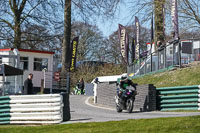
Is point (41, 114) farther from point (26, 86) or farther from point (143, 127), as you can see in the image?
point (26, 86)

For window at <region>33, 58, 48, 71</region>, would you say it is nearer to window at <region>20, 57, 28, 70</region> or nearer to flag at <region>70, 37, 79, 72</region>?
window at <region>20, 57, 28, 70</region>

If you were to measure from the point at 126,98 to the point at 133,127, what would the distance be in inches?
256

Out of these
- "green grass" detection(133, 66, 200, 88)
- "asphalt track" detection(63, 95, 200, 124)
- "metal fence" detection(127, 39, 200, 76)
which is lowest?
"asphalt track" detection(63, 95, 200, 124)

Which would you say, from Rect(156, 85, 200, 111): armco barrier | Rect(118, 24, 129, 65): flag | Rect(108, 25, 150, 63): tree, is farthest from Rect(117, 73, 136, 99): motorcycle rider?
Rect(108, 25, 150, 63): tree

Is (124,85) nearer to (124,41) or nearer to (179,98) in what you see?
(179,98)

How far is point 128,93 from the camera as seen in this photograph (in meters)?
16.9

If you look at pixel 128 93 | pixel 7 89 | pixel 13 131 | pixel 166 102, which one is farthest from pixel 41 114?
pixel 7 89

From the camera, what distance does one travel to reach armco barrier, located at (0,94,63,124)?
13.6 m

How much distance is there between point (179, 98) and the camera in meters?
16.9

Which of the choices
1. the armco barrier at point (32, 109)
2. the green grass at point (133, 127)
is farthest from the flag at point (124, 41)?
the green grass at point (133, 127)

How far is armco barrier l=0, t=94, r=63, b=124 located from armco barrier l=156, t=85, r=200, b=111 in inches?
198

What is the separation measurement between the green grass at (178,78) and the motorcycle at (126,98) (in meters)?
4.04

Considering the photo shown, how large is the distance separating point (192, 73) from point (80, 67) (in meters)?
30.6

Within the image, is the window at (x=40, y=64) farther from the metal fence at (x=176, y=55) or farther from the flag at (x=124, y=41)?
the metal fence at (x=176, y=55)
